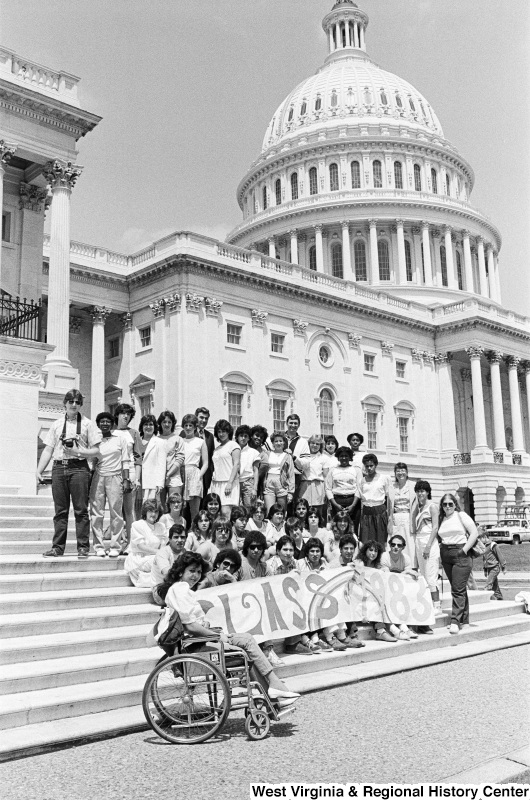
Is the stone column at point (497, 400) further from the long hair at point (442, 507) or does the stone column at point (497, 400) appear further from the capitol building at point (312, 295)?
the long hair at point (442, 507)

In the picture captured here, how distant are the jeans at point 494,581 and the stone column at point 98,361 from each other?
1146 inches

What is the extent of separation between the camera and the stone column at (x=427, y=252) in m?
71.9

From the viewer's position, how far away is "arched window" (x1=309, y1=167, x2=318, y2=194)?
77700 millimetres

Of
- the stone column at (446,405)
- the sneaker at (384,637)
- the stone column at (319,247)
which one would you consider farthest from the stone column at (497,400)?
the sneaker at (384,637)

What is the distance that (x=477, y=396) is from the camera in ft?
194

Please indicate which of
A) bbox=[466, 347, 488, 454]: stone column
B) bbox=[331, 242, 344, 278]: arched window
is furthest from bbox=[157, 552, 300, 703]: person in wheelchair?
bbox=[331, 242, 344, 278]: arched window

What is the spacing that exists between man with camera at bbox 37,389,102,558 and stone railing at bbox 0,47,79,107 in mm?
17409

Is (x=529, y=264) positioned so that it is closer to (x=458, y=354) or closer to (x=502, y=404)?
(x=458, y=354)

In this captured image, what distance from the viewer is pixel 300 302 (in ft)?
166

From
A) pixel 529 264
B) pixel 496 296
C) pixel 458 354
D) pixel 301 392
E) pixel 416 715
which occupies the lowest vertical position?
pixel 416 715

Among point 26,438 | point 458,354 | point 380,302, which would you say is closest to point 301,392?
Result: point 380,302

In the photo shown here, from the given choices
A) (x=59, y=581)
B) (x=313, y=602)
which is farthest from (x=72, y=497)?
(x=313, y=602)

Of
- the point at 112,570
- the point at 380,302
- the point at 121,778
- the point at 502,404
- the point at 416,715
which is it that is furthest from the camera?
the point at 502,404

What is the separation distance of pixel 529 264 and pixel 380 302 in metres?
51.7
